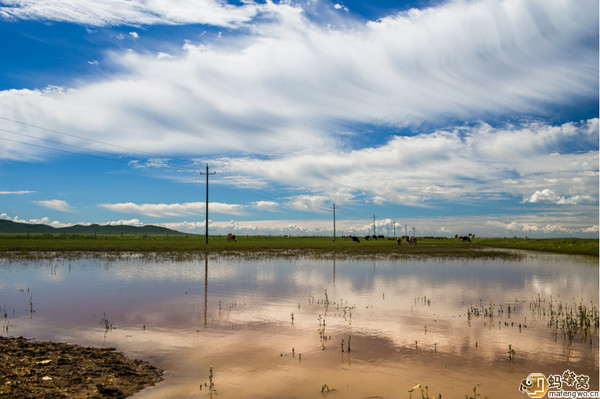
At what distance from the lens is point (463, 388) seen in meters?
8.62

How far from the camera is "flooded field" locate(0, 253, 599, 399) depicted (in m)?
9.00

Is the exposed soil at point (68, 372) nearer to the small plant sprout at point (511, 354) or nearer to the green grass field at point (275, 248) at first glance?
the small plant sprout at point (511, 354)

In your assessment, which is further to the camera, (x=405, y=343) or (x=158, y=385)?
(x=405, y=343)

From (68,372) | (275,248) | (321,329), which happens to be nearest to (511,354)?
(321,329)

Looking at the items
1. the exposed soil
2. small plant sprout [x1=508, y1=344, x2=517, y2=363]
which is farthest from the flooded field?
the exposed soil

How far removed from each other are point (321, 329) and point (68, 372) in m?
7.42

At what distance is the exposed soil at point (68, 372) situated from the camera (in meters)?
7.87

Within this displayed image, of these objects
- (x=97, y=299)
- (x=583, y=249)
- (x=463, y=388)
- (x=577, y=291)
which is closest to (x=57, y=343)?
(x=97, y=299)

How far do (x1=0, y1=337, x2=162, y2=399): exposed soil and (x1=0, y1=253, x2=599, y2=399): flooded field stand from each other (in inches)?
22.6

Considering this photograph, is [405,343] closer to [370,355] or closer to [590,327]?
[370,355]

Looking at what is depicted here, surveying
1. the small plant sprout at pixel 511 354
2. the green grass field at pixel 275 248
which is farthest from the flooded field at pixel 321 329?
the green grass field at pixel 275 248

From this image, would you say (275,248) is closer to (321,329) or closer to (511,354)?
(321,329)

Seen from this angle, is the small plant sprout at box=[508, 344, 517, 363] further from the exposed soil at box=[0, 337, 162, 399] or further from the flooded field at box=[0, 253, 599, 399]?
the exposed soil at box=[0, 337, 162, 399]

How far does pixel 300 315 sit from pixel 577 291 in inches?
668
